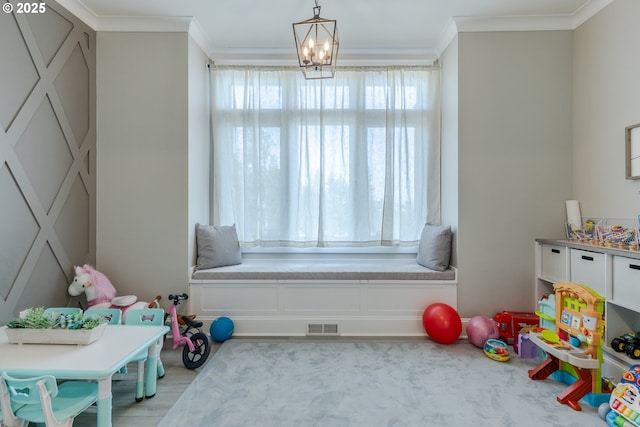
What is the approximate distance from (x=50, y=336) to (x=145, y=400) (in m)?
0.72

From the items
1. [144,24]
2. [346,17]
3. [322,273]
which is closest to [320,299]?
[322,273]

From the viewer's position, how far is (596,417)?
2.01m

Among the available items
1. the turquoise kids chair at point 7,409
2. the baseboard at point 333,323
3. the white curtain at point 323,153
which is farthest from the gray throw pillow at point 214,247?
the turquoise kids chair at point 7,409

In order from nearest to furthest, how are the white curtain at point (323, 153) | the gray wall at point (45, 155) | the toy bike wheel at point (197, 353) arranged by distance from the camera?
the gray wall at point (45, 155) < the toy bike wheel at point (197, 353) < the white curtain at point (323, 153)

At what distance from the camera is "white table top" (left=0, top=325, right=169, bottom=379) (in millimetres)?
1580

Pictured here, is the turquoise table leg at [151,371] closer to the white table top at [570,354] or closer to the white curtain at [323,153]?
the white curtain at [323,153]

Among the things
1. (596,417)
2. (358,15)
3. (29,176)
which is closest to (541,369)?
(596,417)

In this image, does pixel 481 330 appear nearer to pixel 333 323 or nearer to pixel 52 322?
pixel 333 323

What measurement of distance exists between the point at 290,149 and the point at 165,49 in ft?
5.10

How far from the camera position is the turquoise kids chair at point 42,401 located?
4.88 ft

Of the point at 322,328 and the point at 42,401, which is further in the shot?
the point at 322,328

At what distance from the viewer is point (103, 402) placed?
167cm

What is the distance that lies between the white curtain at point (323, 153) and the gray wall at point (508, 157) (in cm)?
55

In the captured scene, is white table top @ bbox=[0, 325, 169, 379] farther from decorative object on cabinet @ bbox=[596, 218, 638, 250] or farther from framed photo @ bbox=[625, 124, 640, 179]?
framed photo @ bbox=[625, 124, 640, 179]
